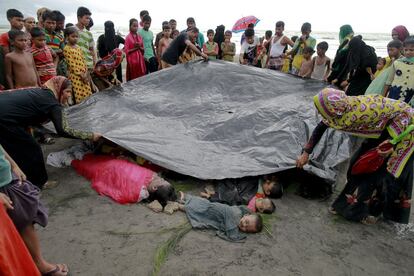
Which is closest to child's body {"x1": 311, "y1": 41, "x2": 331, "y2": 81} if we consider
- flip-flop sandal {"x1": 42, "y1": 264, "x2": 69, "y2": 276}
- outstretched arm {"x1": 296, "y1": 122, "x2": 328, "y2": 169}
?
outstretched arm {"x1": 296, "y1": 122, "x2": 328, "y2": 169}

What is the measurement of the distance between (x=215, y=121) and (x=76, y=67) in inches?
85.1

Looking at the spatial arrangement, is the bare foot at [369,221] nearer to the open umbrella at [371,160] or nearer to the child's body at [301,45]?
the open umbrella at [371,160]

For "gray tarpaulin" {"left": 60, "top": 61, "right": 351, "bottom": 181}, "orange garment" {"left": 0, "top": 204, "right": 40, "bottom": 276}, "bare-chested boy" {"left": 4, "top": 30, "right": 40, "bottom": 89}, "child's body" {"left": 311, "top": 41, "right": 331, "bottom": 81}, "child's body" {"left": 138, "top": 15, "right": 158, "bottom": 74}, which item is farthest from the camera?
"child's body" {"left": 138, "top": 15, "right": 158, "bottom": 74}

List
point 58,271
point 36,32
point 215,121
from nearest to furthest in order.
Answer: point 58,271
point 215,121
point 36,32

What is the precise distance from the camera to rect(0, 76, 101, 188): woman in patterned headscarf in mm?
2453

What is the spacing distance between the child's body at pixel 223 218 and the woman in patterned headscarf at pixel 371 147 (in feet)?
2.13

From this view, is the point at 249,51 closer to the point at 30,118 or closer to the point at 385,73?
the point at 385,73

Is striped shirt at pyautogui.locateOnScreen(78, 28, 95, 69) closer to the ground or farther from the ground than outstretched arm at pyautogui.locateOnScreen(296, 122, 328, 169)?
farther from the ground

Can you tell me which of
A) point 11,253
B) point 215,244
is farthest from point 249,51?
point 11,253

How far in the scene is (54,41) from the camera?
14.5 feet

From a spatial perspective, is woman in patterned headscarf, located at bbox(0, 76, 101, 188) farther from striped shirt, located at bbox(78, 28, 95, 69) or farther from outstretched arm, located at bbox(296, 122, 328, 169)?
striped shirt, located at bbox(78, 28, 95, 69)

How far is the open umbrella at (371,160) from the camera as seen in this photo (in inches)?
90.4

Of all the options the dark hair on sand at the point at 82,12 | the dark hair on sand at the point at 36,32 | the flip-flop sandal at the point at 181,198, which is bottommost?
the flip-flop sandal at the point at 181,198

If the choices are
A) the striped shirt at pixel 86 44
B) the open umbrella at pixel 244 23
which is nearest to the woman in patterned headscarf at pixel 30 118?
the striped shirt at pixel 86 44
